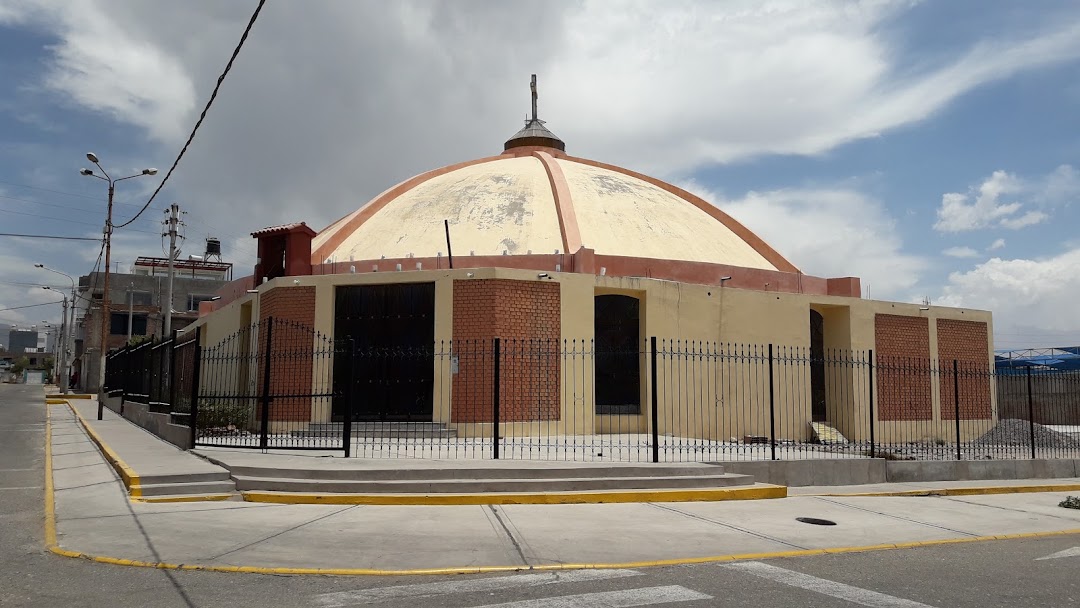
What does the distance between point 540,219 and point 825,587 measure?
62.6ft

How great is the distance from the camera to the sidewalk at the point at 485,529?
276 inches

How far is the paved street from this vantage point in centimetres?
555

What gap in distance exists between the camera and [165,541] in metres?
7.55

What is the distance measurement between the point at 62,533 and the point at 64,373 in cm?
5432

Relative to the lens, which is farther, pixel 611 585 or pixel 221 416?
pixel 221 416

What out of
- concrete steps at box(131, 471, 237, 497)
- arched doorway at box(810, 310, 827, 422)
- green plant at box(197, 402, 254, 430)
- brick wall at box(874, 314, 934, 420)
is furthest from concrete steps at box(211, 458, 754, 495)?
brick wall at box(874, 314, 934, 420)

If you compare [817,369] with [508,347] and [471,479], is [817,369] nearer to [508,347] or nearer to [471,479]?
[508,347]

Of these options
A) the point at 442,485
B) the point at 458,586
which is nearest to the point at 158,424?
the point at 442,485

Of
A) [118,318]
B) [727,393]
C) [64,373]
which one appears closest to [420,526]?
[727,393]

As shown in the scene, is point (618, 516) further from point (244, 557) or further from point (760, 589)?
point (244, 557)

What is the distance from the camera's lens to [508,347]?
19031 mm

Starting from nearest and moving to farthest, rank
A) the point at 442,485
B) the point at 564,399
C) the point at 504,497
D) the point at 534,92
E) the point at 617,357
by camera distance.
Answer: the point at 504,497 < the point at 442,485 < the point at 564,399 < the point at 617,357 < the point at 534,92

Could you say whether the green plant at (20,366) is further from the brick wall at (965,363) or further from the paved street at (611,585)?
the paved street at (611,585)

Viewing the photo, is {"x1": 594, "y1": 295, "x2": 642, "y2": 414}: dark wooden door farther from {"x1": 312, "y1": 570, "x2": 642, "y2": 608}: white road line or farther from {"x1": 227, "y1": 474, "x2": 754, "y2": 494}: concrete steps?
{"x1": 312, "y1": 570, "x2": 642, "y2": 608}: white road line
